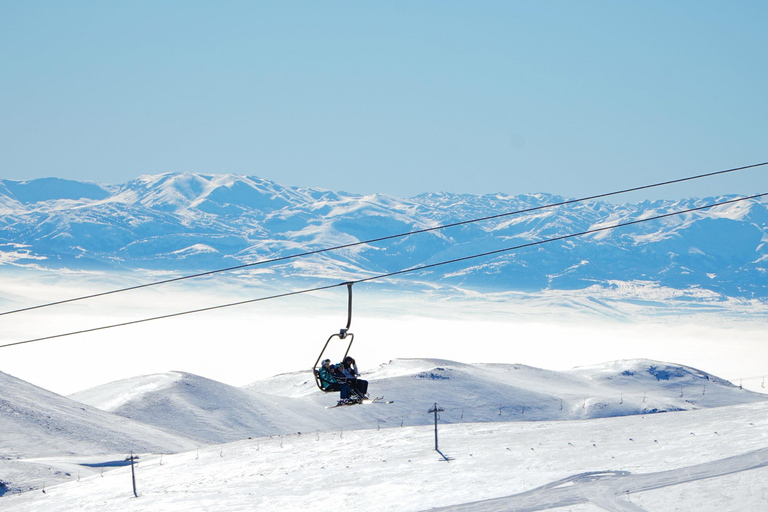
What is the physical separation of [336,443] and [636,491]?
39034 mm

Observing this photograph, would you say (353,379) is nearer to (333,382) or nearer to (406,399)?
(333,382)

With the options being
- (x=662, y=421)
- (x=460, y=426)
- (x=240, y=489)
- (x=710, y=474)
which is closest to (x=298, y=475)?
(x=240, y=489)

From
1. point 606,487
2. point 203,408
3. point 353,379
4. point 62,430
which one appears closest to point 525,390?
point 203,408

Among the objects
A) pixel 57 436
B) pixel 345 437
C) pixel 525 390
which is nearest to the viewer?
pixel 345 437

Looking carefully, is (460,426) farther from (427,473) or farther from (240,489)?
(240,489)

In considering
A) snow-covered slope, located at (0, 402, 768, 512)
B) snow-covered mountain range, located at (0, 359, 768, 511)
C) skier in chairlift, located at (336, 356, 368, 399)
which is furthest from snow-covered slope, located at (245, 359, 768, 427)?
skier in chairlift, located at (336, 356, 368, 399)

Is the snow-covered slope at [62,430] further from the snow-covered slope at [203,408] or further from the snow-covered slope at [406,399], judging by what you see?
the snow-covered slope at [406,399]

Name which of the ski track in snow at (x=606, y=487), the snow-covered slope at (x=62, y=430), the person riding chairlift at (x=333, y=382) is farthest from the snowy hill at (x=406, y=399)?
the person riding chairlift at (x=333, y=382)

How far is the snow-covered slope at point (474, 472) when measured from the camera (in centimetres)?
6544

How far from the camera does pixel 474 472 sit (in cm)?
7581

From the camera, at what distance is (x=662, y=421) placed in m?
95.3

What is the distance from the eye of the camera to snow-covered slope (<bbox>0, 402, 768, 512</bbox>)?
65.4m

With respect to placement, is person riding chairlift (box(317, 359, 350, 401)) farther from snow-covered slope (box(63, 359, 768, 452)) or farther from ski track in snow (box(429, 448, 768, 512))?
snow-covered slope (box(63, 359, 768, 452))

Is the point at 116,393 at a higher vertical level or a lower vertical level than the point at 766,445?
lower
